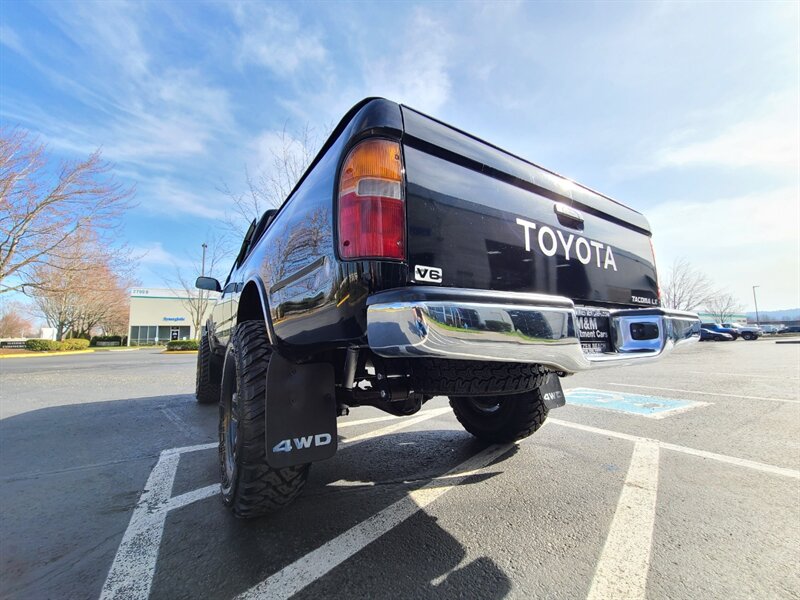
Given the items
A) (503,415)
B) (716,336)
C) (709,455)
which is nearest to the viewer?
(709,455)

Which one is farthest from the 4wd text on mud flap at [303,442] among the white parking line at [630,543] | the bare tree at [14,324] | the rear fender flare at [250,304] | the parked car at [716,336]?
the bare tree at [14,324]

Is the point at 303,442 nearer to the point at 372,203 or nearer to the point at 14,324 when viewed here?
the point at 372,203

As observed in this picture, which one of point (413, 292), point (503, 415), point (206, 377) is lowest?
point (503, 415)

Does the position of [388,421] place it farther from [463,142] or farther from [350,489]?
[463,142]

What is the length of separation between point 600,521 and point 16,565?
3033 millimetres

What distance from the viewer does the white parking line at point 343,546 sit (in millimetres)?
1661

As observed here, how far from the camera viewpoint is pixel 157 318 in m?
47.3

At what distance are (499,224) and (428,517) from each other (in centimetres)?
173

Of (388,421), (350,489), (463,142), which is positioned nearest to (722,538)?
(350,489)

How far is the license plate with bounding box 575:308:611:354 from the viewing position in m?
2.10

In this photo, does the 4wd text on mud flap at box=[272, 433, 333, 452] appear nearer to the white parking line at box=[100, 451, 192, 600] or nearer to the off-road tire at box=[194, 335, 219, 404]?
the white parking line at box=[100, 451, 192, 600]

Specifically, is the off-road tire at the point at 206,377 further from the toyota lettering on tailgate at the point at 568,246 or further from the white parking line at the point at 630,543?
Result: the white parking line at the point at 630,543

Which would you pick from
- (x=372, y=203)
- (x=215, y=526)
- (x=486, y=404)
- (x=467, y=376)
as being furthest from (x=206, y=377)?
(x=372, y=203)

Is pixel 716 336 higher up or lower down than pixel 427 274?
lower down
